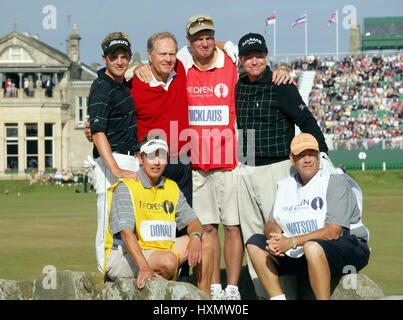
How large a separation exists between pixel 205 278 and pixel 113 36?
7.83ft

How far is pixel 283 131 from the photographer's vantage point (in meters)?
8.06

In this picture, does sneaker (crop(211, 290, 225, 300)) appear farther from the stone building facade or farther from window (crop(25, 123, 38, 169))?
window (crop(25, 123, 38, 169))

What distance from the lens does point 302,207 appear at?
22.9 ft

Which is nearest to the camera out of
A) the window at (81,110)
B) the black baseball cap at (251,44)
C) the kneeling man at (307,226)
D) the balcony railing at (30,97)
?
the kneeling man at (307,226)

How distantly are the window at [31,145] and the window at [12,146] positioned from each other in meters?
0.80

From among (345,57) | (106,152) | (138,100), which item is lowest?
(106,152)

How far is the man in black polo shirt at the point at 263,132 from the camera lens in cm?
800

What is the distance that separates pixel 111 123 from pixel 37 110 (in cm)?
5084

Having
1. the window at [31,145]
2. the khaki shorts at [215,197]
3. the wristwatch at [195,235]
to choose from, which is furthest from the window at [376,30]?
the wristwatch at [195,235]

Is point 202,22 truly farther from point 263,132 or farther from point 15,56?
point 15,56

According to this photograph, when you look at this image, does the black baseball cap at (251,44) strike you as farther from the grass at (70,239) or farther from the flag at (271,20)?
the flag at (271,20)

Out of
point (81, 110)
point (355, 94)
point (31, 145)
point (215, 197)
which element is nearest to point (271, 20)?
point (355, 94)
